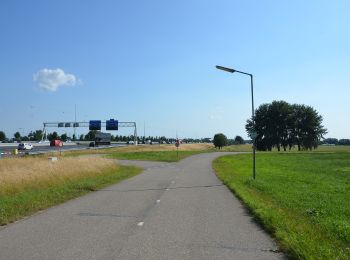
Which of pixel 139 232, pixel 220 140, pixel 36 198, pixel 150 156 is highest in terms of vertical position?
pixel 220 140

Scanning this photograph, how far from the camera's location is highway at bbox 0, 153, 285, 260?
8242mm

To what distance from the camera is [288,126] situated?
116 m

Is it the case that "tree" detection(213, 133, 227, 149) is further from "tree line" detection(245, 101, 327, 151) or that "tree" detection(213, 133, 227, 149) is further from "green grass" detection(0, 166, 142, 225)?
"green grass" detection(0, 166, 142, 225)

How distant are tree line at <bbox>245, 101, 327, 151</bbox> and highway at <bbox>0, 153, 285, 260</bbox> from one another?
328ft

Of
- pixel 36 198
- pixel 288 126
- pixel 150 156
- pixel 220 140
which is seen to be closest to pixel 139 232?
pixel 36 198

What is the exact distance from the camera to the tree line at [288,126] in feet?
375

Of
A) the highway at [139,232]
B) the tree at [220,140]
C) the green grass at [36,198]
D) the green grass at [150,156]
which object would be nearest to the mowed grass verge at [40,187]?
the green grass at [36,198]

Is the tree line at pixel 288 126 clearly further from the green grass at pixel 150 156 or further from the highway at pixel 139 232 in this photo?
the highway at pixel 139 232

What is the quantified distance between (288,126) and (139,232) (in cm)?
10921

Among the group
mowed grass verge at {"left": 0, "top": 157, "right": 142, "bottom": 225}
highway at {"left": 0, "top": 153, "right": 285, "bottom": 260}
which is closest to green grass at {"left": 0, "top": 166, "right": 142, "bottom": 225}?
mowed grass verge at {"left": 0, "top": 157, "right": 142, "bottom": 225}

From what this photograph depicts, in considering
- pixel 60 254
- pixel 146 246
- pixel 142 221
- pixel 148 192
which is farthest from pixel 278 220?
pixel 148 192

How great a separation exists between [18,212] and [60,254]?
562 cm

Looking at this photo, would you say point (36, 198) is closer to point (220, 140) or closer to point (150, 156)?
point (150, 156)

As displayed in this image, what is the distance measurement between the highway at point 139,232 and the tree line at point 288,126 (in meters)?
100
